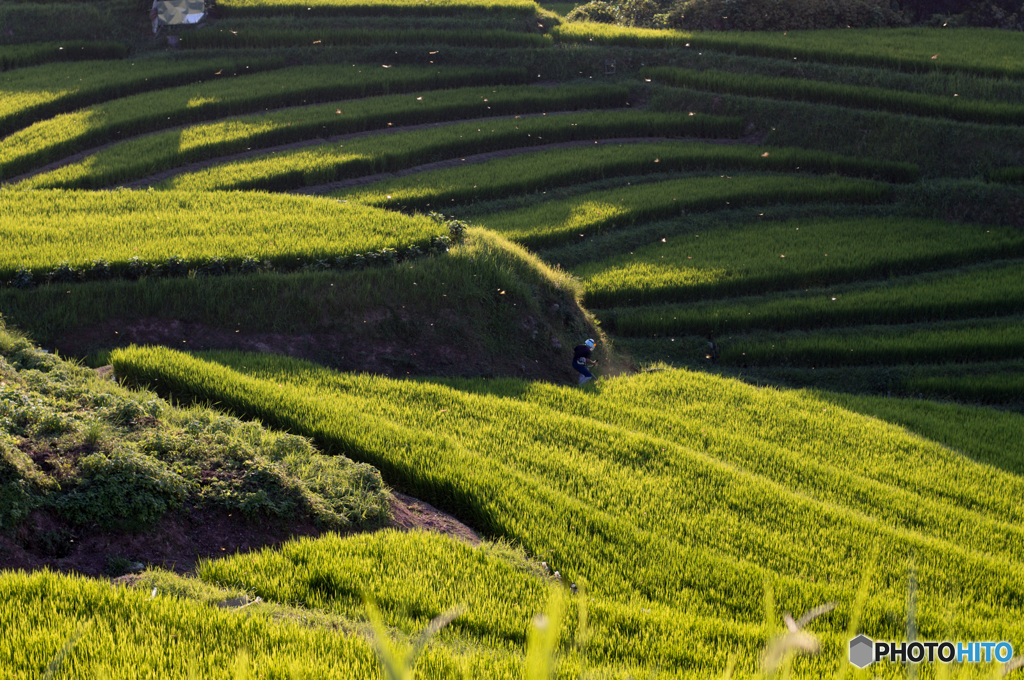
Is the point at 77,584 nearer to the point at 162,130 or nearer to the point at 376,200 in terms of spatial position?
the point at 376,200

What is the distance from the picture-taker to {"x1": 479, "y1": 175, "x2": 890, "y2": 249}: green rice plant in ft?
46.3

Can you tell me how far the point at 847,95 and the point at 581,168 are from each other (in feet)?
21.8

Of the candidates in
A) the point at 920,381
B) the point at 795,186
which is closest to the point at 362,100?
the point at 795,186

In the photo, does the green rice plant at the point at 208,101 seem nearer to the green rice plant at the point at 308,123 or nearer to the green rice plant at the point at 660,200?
the green rice plant at the point at 308,123

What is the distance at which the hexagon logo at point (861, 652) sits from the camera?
4225 millimetres

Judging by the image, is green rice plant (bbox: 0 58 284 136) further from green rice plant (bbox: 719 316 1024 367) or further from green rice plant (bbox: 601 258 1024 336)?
green rice plant (bbox: 719 316 1024 367)

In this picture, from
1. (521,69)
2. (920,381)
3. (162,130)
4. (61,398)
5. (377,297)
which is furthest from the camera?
(521,69)

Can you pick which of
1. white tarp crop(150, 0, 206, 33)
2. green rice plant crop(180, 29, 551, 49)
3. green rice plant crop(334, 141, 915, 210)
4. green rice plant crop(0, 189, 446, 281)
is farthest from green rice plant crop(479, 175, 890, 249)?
white tarp crop(150, 0, 206, 33)

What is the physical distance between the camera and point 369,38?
71.9 feet

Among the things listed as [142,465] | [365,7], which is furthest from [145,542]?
[365,7]

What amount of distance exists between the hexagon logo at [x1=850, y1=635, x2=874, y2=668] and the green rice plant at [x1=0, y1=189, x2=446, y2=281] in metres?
7.53

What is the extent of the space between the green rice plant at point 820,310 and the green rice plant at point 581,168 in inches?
180

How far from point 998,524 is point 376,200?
10.8 m

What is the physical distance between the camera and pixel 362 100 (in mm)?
19281
